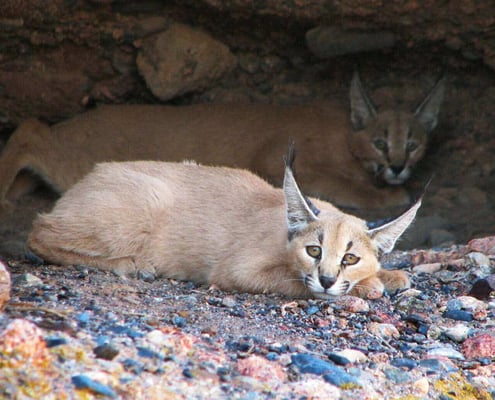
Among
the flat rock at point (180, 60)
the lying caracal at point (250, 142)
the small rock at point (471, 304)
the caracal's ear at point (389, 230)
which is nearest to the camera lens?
the small rock at point (471, 304)

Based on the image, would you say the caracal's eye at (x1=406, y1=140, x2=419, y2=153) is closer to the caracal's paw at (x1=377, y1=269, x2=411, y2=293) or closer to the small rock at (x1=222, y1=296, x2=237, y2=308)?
the caracal's paw at (x1=377, y1=269, x2=411, y2=293)

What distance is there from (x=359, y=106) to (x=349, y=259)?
4.25m

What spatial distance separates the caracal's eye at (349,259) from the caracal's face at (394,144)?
3987 millimetres

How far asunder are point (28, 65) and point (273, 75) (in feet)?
8.50

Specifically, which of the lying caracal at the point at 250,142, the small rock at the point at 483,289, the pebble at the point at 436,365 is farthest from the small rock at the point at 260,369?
the lying caracal at the point at 250,142

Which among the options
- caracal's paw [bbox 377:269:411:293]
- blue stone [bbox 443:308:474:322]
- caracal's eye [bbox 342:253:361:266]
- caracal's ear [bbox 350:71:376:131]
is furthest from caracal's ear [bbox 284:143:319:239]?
caracal's ear [bbox 350:71:376:131]

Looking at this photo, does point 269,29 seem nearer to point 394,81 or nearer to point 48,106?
point 394,81

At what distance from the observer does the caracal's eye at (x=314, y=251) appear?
A: 204 inches

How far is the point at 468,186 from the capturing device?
8609 mm

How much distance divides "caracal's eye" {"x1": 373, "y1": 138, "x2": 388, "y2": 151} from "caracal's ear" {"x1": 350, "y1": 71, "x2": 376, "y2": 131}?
0.24m

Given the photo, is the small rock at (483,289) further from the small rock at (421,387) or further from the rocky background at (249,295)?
the small rock at (421,387)

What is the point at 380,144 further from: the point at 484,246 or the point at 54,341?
the point at 54,341

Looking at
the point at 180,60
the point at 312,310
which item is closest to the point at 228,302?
the point at 312,310

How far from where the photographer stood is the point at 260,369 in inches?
148
